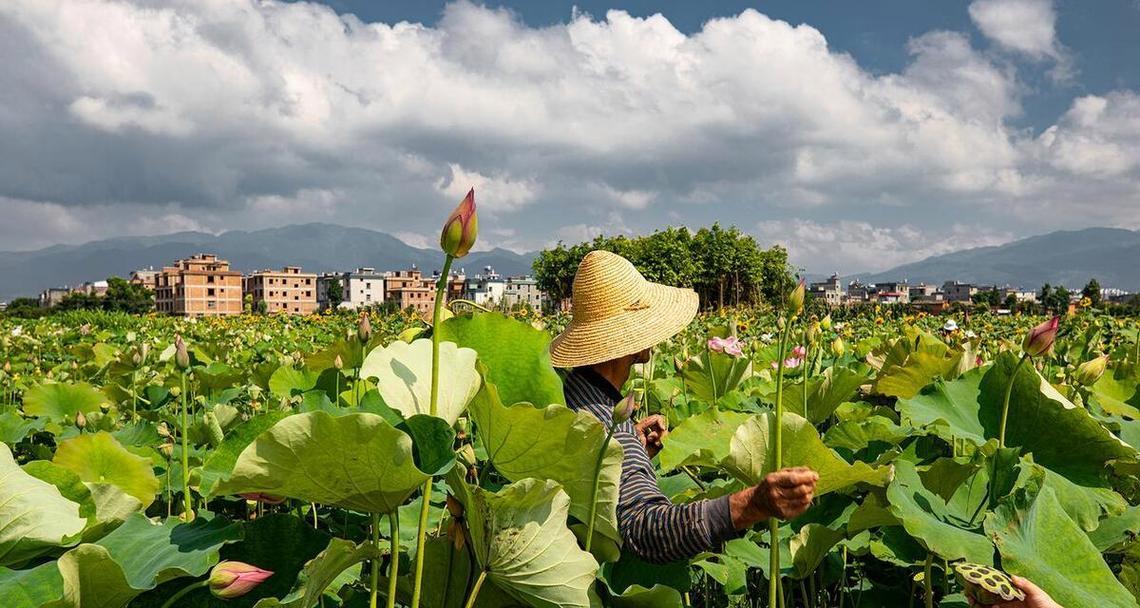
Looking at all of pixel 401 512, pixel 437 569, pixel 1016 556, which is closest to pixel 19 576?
pixel 437 569

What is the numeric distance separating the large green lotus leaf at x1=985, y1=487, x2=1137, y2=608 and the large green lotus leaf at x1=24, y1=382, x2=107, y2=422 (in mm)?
2762

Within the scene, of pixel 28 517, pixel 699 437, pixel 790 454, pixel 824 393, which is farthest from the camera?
pixel 824 393

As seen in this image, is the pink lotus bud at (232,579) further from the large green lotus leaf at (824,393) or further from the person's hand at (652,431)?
the large green lotus leaf at (824,393)

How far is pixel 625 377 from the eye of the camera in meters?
1.60

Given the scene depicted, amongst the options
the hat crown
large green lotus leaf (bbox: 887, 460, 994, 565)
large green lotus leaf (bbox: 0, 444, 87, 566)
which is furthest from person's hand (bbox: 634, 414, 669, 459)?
large green lotus leaf (bbox: 0, 444, 87, 566)

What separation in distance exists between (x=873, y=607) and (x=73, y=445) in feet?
5.16

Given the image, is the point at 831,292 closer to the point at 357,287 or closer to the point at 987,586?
the point at 357,287

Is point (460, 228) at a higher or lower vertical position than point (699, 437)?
higher

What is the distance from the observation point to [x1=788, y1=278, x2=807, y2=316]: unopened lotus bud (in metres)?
1.05

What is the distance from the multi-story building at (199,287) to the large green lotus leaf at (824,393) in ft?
257

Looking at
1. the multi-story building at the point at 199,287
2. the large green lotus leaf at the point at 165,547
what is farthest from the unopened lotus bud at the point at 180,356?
the multi-story building at the point at 199,287

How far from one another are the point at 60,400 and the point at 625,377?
87.5 inches

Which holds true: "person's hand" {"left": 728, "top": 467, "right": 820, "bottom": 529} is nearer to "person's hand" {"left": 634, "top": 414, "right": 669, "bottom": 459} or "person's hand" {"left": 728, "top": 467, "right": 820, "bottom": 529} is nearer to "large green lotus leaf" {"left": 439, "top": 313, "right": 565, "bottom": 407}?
"large green lotus leaf" {"left": 439, "top": 313, "right": 565, "bottom": 407}

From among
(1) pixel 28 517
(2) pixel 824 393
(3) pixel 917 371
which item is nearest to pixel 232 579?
(1) pixel 28 517
